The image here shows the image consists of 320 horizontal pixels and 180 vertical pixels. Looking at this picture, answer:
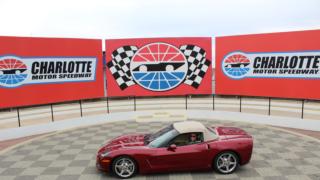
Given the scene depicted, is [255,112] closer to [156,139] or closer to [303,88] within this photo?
[303,88]

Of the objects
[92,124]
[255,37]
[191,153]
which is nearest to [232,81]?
[255,37]

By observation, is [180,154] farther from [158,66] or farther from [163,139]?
[158,66]

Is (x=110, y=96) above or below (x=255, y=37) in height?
below

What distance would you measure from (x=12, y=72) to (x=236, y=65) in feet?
41.3

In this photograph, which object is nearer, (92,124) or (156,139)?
(156,139)

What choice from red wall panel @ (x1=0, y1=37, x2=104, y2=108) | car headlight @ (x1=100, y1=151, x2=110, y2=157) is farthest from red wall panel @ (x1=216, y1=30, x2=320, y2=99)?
car headlight @ (x1=100, y1=151, x2=110, y2=157)

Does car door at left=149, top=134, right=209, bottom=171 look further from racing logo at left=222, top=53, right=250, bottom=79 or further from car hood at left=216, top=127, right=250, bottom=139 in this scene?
racing logo at left=222, top=53, right=250, bottom=79

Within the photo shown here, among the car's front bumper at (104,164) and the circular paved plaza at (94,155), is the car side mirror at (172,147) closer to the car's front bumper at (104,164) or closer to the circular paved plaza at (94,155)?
the circular paved plaza at (94,155)

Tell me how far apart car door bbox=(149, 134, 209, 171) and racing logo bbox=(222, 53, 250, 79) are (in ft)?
35.1

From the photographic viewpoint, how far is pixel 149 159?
696 cm

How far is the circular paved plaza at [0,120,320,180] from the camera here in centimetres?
715

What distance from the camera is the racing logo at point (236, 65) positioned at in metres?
16.6

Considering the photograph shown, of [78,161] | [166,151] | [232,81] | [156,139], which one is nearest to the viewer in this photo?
[166,151]

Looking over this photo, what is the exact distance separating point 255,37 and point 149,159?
39.0 feet
